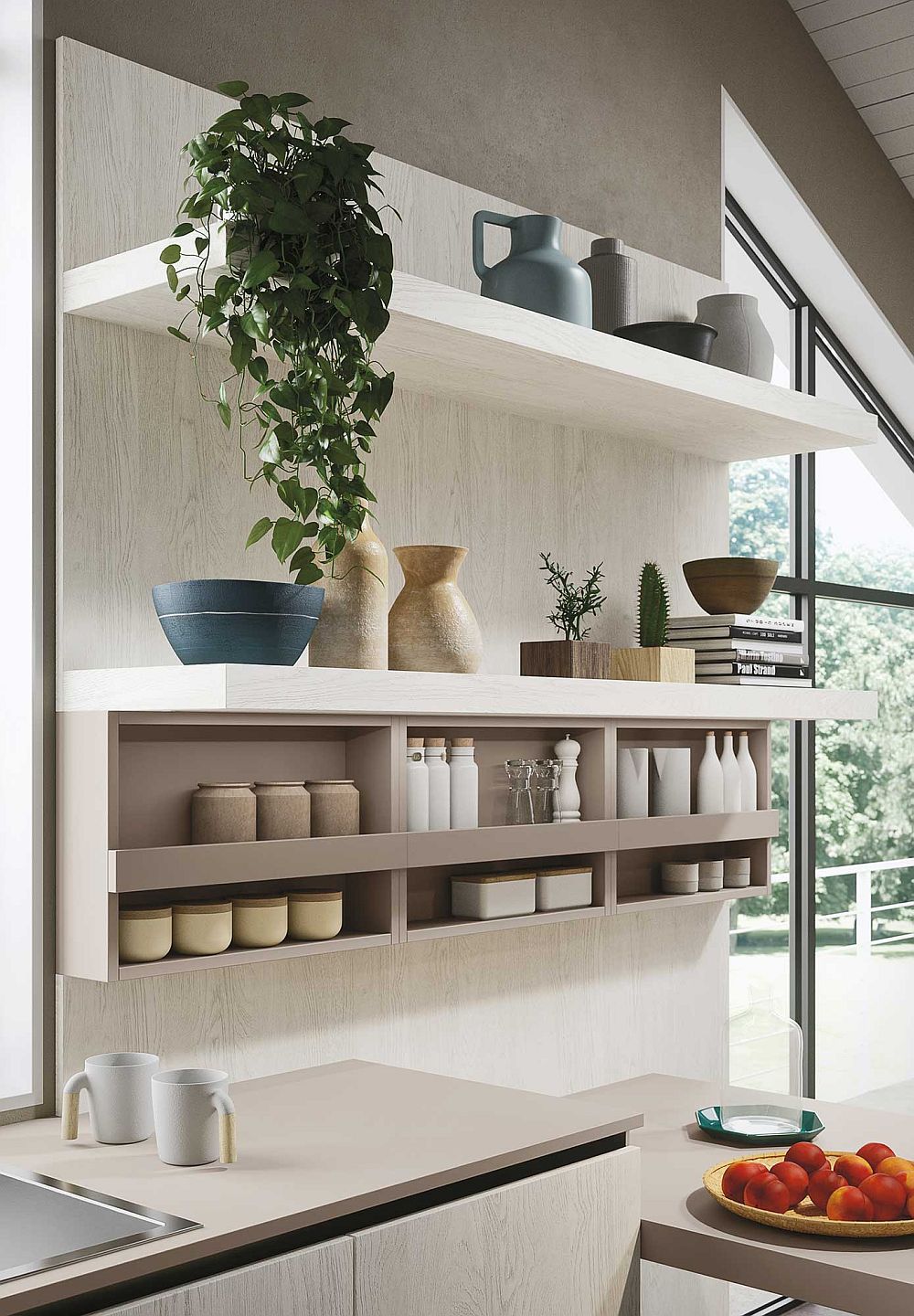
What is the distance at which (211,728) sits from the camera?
213 cm

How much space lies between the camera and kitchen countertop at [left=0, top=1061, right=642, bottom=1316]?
56.1 inches

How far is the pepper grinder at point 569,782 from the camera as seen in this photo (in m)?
2.55

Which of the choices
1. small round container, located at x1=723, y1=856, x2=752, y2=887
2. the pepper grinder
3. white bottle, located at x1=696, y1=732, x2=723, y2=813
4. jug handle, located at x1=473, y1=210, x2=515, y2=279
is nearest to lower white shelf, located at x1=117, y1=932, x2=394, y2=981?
the pepper grinder

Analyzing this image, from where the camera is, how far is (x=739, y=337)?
2875 mm

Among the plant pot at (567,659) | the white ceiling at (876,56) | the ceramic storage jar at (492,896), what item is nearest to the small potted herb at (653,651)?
the plant pot at (567,659)

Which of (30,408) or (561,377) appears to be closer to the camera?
(30,408)

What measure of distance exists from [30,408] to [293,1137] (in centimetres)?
105

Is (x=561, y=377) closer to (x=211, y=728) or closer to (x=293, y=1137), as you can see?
(x=211, y=728)

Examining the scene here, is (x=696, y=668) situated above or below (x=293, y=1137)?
above

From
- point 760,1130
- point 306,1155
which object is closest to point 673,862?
point 760,1130

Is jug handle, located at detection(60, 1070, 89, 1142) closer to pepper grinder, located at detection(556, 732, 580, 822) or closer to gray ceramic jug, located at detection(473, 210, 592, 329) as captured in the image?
pepper grinder, located at detection(556, 732, 580, 822)

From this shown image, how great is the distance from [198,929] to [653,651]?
1082 millimetres

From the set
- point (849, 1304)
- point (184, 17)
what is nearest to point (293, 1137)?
point (849, 1304)

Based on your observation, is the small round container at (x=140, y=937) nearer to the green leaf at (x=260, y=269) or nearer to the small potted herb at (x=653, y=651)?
the green leaf at (x=260, y=269)
